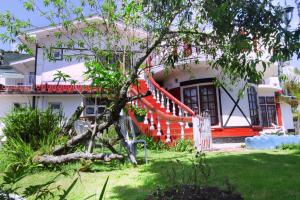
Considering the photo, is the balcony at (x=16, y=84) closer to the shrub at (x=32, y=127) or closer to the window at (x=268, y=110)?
the shrub at (x=32, y=127)

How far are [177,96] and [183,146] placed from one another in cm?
647

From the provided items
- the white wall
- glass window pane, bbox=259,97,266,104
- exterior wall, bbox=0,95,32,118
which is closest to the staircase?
glass window pane, bbox=259,97,266,104

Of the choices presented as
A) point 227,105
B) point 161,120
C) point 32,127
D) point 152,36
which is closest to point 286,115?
point 227,105

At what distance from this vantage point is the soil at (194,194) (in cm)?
396

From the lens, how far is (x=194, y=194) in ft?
13.2

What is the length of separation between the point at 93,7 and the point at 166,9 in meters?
4.48

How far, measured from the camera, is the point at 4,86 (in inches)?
818

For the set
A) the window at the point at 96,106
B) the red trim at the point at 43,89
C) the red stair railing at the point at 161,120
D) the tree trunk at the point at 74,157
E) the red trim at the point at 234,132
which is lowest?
the tree trunk at the point at 74,157

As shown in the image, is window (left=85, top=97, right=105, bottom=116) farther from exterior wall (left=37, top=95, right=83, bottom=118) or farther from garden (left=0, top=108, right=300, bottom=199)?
garden (left=0, top=108, right=300, bottom=199)

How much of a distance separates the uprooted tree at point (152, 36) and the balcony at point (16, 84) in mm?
10127

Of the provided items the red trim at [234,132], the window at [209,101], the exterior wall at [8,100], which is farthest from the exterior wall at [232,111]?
the exterior wall at [8,100]

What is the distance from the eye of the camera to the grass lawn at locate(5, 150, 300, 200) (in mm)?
5105

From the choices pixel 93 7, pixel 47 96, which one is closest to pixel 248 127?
pixel 93 7

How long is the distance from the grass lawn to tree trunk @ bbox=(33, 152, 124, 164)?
0.31 m
